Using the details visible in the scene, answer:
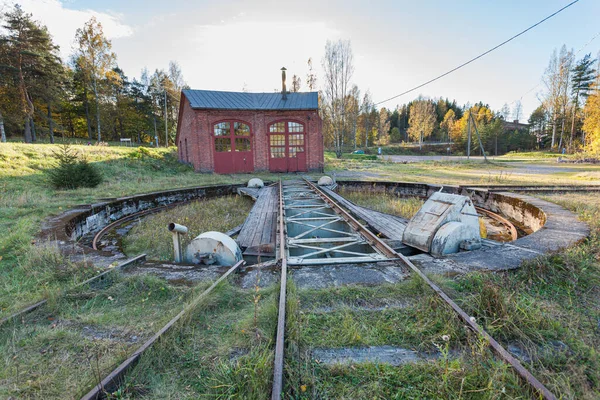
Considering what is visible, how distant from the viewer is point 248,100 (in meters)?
19.4

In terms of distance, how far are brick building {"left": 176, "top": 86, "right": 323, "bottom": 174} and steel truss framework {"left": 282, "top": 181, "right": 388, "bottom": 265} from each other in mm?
9473

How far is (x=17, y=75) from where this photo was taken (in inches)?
989

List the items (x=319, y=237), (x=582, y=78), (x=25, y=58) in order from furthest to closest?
1. (x=582, y=78)
2. (x=25, y=58)
3. (x=319, y=237)

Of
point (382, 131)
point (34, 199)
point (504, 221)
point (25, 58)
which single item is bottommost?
point (504, 221)

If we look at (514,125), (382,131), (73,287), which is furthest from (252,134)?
(514,125)

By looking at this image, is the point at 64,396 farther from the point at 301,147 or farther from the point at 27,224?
the point at 301,147

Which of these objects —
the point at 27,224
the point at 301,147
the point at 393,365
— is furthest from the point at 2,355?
the point at 301,147

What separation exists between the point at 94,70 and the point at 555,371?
118 ft

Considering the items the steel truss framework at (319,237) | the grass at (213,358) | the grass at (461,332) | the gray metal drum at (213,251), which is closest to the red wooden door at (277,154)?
the steel truss framework at (319,237)

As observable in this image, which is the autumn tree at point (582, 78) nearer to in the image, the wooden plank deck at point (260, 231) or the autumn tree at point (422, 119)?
the autumn tree at point (422, 119)

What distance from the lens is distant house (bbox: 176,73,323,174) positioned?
17.9 metres

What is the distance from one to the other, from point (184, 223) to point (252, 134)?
12.1 meters

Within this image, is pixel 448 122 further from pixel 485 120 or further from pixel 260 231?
pixel 260 231

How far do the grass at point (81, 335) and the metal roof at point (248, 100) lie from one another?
16.1 metres
